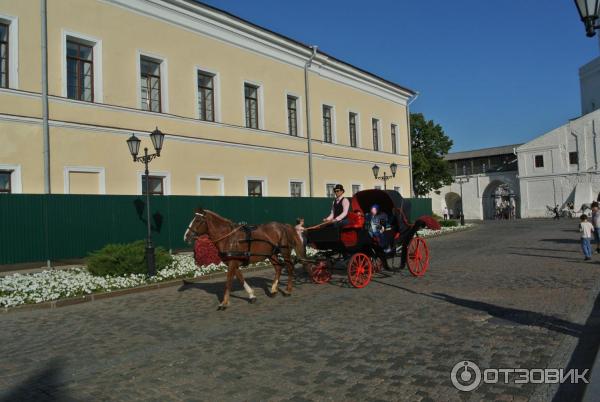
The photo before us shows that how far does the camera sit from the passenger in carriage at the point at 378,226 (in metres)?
10.9

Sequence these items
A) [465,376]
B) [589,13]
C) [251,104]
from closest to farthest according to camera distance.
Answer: [465,376] < [589,13] < [251,104]

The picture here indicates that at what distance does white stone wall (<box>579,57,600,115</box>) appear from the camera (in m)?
56.6

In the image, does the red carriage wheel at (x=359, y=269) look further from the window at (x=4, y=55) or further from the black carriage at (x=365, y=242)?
the window at (x=4, y=55)

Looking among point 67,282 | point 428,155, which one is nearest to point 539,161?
point 428,155

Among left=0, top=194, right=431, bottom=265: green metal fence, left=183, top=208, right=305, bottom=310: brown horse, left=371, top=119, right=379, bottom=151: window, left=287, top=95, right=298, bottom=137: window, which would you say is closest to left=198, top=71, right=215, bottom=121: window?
left=0, top=194, right=431, bottom=265: green metal fence

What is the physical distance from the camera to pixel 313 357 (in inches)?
221

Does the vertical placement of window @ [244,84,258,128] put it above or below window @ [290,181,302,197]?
above

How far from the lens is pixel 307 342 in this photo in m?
6.27

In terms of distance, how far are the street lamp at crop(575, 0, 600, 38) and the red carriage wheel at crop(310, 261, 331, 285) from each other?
7145 millimetres

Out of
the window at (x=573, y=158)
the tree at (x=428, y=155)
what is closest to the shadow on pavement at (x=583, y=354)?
the tree at (x=428, y=155)

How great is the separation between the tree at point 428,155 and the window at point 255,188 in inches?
962

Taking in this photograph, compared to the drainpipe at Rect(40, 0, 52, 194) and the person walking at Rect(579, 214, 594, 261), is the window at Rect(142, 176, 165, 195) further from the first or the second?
the person walking at Rect(579, 214, 594, 261)

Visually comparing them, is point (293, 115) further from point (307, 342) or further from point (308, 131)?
point (307, 342)

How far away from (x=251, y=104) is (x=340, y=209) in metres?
13.5
